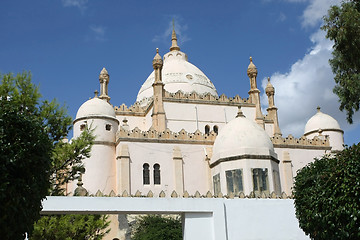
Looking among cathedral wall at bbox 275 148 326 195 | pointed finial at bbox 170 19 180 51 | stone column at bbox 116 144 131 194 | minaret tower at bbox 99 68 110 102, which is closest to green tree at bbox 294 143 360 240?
stone column at bbox 116 144 131 194

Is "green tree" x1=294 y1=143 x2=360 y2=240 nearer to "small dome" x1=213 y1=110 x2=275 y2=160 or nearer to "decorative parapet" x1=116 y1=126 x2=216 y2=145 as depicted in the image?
"small dome" x1=213 y1=110 x2=275 y2=160

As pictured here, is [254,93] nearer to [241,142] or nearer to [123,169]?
[241,142]

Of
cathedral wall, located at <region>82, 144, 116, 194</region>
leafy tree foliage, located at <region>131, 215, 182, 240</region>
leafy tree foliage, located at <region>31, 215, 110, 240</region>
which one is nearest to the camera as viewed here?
leafy tree foliage, located at <region>31, 215, 110, 240</region>

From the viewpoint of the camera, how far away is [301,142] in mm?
39375

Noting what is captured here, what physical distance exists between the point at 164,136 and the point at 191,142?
88.1 inches

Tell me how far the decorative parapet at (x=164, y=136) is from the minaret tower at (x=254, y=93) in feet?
19.8

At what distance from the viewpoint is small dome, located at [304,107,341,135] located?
4428 cm

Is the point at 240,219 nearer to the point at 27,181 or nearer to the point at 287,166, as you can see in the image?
the point at 27,181

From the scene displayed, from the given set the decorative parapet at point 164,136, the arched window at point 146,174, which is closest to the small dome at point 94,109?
the decorative parapet at point 164,136

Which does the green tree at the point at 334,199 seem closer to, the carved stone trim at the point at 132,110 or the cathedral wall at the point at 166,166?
the cathedral wall at the point at 166,166

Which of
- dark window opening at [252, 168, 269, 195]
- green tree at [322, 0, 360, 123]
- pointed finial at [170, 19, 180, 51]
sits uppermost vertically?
pointed finial at [170, 19, 180, 51]

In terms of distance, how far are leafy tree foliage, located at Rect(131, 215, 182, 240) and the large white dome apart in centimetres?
1505

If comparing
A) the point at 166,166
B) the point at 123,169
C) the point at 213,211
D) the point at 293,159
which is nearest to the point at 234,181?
the point at 166,166

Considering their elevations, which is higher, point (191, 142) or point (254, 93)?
point (254, 93)
